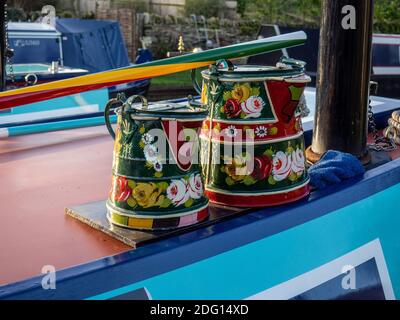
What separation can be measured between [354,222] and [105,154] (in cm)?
96

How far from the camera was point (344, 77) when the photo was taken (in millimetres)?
1801

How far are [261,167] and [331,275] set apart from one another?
45 centimetres

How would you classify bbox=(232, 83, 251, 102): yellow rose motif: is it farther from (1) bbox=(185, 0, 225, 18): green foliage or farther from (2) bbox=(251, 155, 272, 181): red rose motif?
(1) bbox=(185, 0, 225, 18): green foliage

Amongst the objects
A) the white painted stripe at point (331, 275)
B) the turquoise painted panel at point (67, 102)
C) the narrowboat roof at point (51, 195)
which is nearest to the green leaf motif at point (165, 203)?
the narrowboat roof at point (51, 195)

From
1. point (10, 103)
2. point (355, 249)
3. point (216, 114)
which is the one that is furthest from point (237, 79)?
point (355, 249)

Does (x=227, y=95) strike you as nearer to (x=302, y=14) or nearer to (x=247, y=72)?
(x=247, y=72)

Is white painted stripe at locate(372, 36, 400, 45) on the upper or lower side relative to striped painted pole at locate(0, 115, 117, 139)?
upper

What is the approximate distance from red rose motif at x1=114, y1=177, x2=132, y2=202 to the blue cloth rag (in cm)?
A: 60

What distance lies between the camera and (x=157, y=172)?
1.23 m

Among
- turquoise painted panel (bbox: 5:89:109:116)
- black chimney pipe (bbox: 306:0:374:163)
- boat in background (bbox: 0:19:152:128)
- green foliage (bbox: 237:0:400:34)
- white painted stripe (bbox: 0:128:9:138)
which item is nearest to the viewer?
black chimney pipe (bbox: 306:0:374:163)

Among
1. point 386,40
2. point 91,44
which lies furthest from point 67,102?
point 386,40

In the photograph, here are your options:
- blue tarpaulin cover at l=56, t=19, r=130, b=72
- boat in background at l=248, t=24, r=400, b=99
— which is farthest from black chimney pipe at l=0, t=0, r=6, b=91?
boat in background at l=248, t=24, r=400, b=99

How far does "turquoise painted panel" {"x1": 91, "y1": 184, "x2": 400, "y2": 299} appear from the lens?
1.24 meters

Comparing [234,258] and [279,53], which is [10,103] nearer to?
[234,258]
